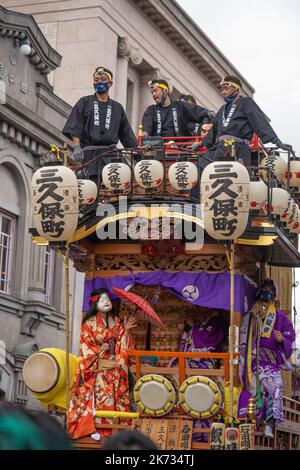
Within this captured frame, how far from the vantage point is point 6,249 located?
2061cm

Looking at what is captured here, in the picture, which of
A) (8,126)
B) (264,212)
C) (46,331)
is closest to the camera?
(264,212)

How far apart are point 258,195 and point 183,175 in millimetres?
855

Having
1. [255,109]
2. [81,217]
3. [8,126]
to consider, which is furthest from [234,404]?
[8,126]

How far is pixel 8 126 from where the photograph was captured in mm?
20047

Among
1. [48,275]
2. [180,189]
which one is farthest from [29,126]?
[180,189]

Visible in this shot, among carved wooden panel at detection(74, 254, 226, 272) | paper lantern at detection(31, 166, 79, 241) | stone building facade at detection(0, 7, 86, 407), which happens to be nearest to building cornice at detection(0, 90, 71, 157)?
stone building facade at detection(0, 7, 86, 407)

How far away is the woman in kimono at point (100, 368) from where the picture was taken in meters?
9.89

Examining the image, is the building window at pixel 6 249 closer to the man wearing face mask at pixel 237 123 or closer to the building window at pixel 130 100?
the building window at pixel 130 100

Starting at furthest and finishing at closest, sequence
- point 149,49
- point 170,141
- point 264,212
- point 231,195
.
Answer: point 149,49
point 170,141
point 264,212
point 231,195

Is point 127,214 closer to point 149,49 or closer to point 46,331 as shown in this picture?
point 46,331

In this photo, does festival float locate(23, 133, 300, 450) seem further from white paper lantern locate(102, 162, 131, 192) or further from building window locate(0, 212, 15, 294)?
building window locate(0, 212, 15, 294)

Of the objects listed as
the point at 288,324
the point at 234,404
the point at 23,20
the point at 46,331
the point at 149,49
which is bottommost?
the point at 234,404

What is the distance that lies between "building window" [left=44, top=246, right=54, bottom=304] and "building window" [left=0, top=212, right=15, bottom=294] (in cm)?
129
